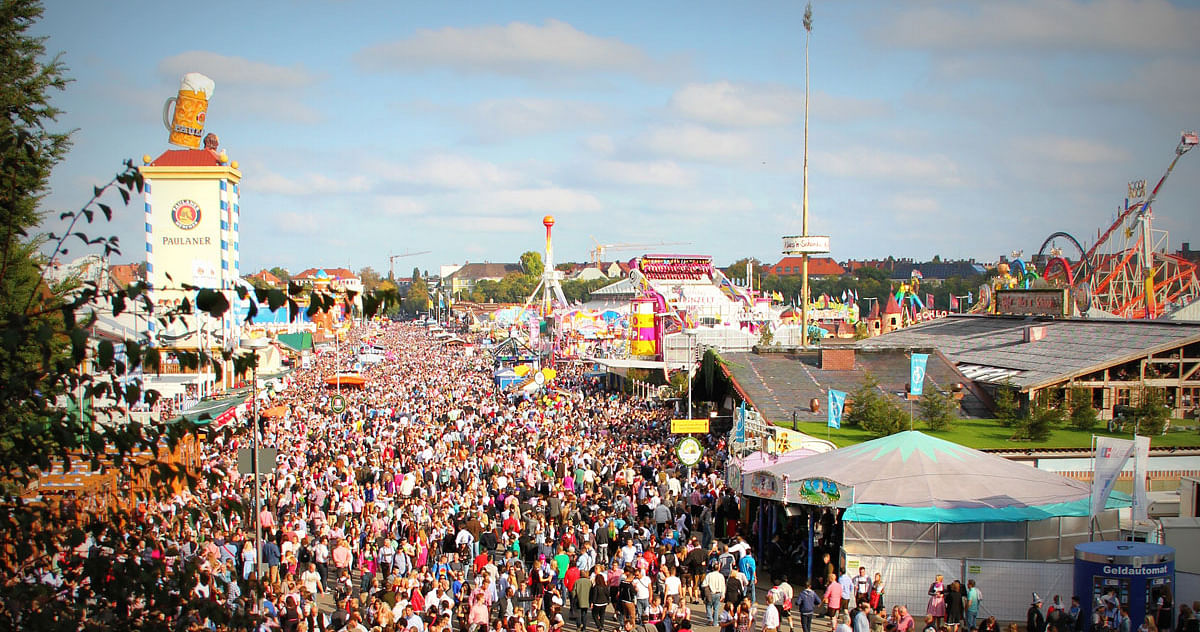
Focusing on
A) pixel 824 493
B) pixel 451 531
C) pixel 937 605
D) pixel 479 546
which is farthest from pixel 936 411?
pixel 451 531

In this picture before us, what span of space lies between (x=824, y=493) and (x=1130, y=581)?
14.0 feet

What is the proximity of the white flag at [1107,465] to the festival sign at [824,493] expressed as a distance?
345 centimetres

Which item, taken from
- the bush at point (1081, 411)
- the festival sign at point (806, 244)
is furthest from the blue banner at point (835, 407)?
the festival sign at point (806, 244)

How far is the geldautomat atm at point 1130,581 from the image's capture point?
41.7ft

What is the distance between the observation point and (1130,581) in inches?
501

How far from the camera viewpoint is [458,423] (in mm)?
32500

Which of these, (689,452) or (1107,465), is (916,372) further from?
(1107,465)

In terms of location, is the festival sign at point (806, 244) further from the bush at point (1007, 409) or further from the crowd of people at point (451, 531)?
the bush at point (1007, 409)

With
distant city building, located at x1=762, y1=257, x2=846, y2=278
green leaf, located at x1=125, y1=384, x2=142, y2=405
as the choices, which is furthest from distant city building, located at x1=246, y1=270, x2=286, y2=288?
distant city building, located at x1=762, y1=257, x2=846, y2=278

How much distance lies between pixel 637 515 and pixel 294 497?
726 cm

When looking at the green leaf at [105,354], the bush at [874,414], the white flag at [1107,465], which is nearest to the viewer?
the green leaf at [105,354]

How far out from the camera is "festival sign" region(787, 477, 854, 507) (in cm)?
1523

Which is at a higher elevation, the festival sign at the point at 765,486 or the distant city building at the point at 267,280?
the distant city building at the point at 267,280

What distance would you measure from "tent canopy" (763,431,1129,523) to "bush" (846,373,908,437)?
286 inches
